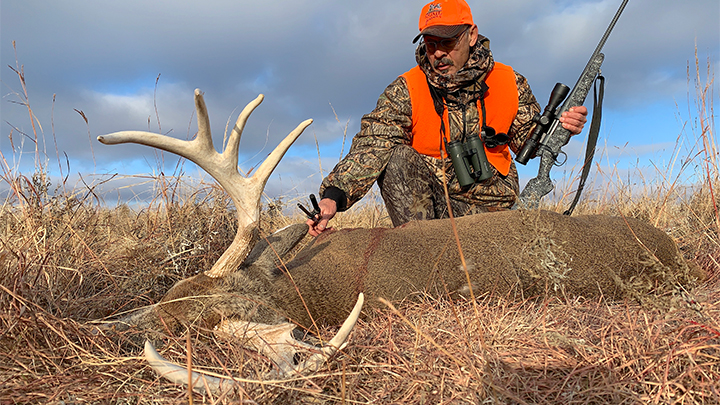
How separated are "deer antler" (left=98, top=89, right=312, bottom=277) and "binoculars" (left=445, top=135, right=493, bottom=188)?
2345 mm

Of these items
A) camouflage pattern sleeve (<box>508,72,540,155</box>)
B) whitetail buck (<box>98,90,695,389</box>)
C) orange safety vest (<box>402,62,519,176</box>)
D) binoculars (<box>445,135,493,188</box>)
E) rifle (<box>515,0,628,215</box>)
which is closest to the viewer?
whitetail buck (<box>98,90,695,389</box>)

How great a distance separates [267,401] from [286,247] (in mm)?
1101

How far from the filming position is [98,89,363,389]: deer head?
2016 millimetres

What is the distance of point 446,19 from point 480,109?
930 mm

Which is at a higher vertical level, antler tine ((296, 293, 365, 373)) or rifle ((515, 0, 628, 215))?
rifle ((515, 0, 628, 215))

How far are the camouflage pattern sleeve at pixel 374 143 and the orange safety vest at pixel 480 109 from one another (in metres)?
0.09

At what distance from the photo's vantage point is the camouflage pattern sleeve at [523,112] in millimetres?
4652

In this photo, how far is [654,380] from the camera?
1518mm

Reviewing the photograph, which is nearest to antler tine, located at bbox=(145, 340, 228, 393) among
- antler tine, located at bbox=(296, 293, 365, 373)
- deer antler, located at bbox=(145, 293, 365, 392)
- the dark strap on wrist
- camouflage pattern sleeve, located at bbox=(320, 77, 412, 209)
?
deer antler, located at bbox=(145, 293, 365, 392)

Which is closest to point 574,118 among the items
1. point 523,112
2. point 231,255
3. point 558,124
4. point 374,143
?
point 558,124

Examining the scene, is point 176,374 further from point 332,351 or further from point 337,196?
point 337,196

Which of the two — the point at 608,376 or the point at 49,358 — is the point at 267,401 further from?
the point at 608,376

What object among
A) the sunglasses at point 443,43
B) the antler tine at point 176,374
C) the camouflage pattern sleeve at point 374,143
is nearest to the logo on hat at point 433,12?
the sunglasses at point 443,43

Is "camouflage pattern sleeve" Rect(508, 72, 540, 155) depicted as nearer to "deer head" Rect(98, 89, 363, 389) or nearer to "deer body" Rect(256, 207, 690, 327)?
"deer body" Rect(256, 207, 690, 327)
